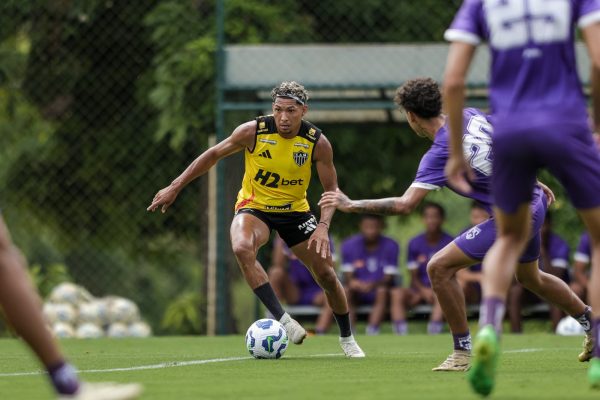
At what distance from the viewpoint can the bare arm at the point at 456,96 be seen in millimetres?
5801

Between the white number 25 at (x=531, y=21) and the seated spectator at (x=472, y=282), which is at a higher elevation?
the white number 25 at (x=531, y=21)

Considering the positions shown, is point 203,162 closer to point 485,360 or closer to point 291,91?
point 291,91

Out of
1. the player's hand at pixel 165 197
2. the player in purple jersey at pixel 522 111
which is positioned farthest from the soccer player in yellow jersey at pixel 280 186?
the player in purple jersey at pixel 522 111

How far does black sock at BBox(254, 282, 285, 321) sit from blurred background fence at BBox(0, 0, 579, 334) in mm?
6440

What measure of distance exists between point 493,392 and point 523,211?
933mm

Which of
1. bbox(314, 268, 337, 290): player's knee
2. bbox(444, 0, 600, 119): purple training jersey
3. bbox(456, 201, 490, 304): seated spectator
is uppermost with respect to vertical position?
bbox(444, 0, 600, 119): purple training jersey

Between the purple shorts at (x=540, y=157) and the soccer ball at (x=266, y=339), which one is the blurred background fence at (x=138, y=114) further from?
the purple shorts at (x=540, y=157)

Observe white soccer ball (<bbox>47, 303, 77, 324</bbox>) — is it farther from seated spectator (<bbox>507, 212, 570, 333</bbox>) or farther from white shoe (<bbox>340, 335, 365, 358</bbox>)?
white shoe (<bbox>340, 335, 365, 358</bbox>)

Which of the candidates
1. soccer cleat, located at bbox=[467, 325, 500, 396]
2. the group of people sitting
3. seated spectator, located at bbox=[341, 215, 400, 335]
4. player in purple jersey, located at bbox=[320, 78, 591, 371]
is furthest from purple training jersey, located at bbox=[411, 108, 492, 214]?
seated spectator, located at bbox=[341, 215, 400, 335]

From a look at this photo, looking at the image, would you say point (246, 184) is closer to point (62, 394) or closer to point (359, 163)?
A: point (62, 394)

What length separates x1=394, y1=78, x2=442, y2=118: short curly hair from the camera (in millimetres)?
8070

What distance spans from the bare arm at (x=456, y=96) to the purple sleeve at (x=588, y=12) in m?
0.50

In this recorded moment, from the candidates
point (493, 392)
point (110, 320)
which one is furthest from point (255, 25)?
point (493, 392)

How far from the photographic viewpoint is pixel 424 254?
51.6ft
